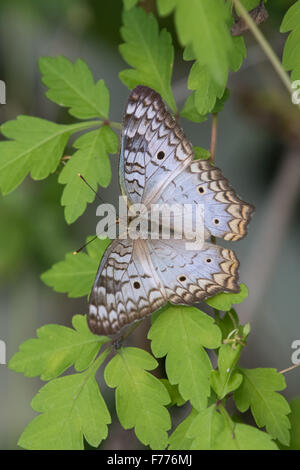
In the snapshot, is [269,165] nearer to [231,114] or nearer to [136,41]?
[231,114]

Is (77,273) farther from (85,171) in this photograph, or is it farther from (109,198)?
(109,198)

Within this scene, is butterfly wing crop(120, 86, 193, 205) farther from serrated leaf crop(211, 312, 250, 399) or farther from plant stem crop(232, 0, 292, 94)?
serrated leaf crop(211, 312, 250, 399)

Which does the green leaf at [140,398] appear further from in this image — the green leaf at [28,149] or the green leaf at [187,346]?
the green leaf at [28,149]

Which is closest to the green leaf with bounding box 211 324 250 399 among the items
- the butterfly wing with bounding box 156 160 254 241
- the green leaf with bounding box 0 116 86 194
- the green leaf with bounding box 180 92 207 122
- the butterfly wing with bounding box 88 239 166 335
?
the butterfly wing with bounding box 88 239 166 335

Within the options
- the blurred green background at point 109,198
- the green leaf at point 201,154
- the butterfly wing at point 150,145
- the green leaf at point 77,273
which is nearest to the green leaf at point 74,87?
the butterfly wing at point 150,145
